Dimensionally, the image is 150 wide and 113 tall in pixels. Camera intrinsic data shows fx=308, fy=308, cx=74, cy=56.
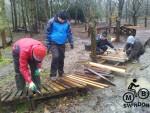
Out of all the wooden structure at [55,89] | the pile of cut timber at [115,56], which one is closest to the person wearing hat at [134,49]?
the pile of cut timber at [115,56]

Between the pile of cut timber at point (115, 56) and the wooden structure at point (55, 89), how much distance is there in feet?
8.25

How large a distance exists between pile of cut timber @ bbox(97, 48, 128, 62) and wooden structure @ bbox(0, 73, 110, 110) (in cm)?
252

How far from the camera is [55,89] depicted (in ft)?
21.9

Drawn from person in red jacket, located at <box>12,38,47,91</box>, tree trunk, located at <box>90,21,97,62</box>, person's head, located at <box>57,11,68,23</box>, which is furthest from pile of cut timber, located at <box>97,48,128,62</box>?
person in red jacket, located at <box>12,38,47,91</box>

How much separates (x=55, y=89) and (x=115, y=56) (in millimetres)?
4416

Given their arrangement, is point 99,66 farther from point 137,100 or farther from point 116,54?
point 137,100

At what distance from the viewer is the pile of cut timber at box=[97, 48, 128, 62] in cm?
1022

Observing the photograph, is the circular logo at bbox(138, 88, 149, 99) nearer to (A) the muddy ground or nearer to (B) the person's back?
(A) the muddy ground

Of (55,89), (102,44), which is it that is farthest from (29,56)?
(102,44)

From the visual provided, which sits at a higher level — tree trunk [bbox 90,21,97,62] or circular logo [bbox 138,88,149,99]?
tree trunk [bbox 90,21,97,62]

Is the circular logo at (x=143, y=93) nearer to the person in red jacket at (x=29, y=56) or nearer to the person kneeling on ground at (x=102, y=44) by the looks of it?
the person in red jacket at (x=29, y=56)

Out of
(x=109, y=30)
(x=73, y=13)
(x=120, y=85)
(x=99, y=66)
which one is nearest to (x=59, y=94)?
(x=120, y=85)

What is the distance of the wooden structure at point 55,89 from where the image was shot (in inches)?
244

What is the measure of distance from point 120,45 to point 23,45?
9.02 meters
